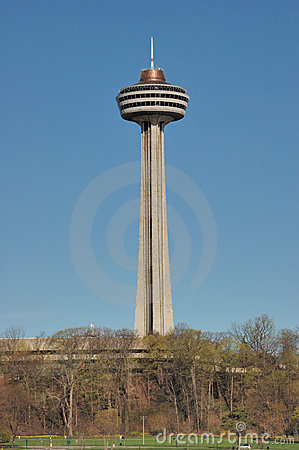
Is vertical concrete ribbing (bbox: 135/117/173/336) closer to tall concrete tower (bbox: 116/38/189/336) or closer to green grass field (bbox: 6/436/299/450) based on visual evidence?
tall concrete tower (bbox: 116/38/189/336)

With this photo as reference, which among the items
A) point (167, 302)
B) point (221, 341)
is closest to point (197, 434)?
point (221, 341)

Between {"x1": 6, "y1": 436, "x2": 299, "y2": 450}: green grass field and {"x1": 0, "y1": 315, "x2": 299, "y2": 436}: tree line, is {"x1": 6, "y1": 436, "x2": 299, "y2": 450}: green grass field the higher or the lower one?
the lower one

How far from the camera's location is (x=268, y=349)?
508 feet

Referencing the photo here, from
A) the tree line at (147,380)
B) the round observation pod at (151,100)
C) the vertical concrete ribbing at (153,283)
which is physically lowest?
the tree line at (147,380)

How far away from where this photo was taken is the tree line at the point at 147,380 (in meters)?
137

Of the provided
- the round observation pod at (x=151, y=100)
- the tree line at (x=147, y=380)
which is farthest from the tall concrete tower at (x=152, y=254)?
the tree line at (x=147, y=380)

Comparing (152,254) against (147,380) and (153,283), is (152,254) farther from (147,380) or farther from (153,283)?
(147,380)

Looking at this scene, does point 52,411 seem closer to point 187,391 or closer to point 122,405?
point 122,405

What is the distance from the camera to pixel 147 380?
15662cm

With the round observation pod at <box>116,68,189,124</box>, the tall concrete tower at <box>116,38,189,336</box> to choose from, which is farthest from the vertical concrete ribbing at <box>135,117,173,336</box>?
the round observation pod at <box>116,68,189,124</box>

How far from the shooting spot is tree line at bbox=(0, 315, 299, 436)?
13700 cm

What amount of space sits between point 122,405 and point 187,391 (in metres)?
10.6

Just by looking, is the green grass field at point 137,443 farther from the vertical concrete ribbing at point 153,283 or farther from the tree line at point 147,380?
the vertical concrete ribbing at point 153,283

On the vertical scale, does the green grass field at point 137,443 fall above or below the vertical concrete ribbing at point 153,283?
below
